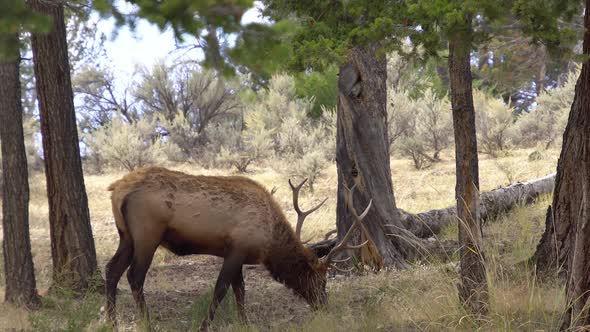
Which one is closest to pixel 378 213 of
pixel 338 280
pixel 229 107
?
pixel 338 280

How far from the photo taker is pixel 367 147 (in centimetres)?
843

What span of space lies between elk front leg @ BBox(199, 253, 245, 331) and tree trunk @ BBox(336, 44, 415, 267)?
85.3 inches

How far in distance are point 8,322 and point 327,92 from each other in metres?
20.7

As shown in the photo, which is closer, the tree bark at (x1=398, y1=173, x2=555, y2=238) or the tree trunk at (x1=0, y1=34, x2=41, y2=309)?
the tree trunk at (x1=0, y1=34, x2=41, y2=309)

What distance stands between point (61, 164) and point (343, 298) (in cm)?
331

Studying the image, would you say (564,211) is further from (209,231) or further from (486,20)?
(209,231)

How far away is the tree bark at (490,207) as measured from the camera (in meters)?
9.40

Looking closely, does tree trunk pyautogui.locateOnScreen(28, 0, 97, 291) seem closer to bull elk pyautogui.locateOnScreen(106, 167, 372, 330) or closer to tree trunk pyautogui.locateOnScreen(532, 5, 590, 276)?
bull elk pyautogui.locateOnScreen(106, 167, 372, 330)

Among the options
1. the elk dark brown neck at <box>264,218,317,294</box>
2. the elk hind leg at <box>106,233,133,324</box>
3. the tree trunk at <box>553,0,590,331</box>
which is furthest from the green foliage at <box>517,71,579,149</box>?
the tree trunk at <box>553,0,590,331</box>

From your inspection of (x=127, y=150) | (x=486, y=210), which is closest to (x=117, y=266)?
(x=486, y=210)

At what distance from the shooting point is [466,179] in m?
5.29

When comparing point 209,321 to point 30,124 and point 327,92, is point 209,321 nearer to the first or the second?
point 30,124

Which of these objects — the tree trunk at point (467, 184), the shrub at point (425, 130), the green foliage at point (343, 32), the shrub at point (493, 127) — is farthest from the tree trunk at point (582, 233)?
the shrub at point (493, 127)

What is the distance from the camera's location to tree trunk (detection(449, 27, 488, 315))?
17.2 ft
